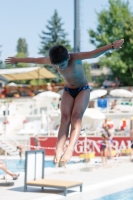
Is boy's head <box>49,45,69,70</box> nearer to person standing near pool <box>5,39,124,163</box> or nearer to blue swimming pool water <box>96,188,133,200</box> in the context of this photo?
person standing near pool <box>5,39,124,163</box>

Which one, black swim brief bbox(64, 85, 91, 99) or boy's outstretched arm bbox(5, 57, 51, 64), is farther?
black swim brief bbox(64, 85, 91, 99)

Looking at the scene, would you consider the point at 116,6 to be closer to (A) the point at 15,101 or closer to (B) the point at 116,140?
(A) the point at 15,101

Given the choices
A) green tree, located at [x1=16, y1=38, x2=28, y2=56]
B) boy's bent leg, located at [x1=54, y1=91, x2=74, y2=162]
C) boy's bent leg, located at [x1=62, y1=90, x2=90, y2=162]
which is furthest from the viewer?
green tree, located at [x1=16, y1=38, x2=28, y2=56]

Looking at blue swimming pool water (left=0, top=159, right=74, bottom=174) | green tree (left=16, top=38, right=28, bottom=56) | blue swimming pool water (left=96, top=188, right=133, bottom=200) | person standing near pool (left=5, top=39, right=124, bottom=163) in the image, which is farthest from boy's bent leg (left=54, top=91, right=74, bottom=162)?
green tree (left=16, top=38, right=28, bottom=56)

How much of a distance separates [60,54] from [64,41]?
5941 cm

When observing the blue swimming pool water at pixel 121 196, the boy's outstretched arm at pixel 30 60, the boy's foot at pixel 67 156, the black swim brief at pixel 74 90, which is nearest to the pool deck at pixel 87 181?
the blue swimming pool water at pixel 121 196

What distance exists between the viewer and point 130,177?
54.2ft

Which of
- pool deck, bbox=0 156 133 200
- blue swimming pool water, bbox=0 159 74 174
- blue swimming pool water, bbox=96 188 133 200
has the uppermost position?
pool deck, bbox=0 156 133 200

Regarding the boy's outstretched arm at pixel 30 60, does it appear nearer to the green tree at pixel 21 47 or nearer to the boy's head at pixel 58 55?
the boy's head at pixel 58 55

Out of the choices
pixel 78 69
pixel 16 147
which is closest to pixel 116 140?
pixel 16 147

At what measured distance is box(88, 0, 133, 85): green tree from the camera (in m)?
40.7

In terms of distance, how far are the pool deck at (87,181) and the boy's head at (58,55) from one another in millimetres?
6837

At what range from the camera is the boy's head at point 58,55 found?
245 inches

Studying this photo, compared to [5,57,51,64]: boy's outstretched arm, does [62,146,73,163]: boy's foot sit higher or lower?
lower
